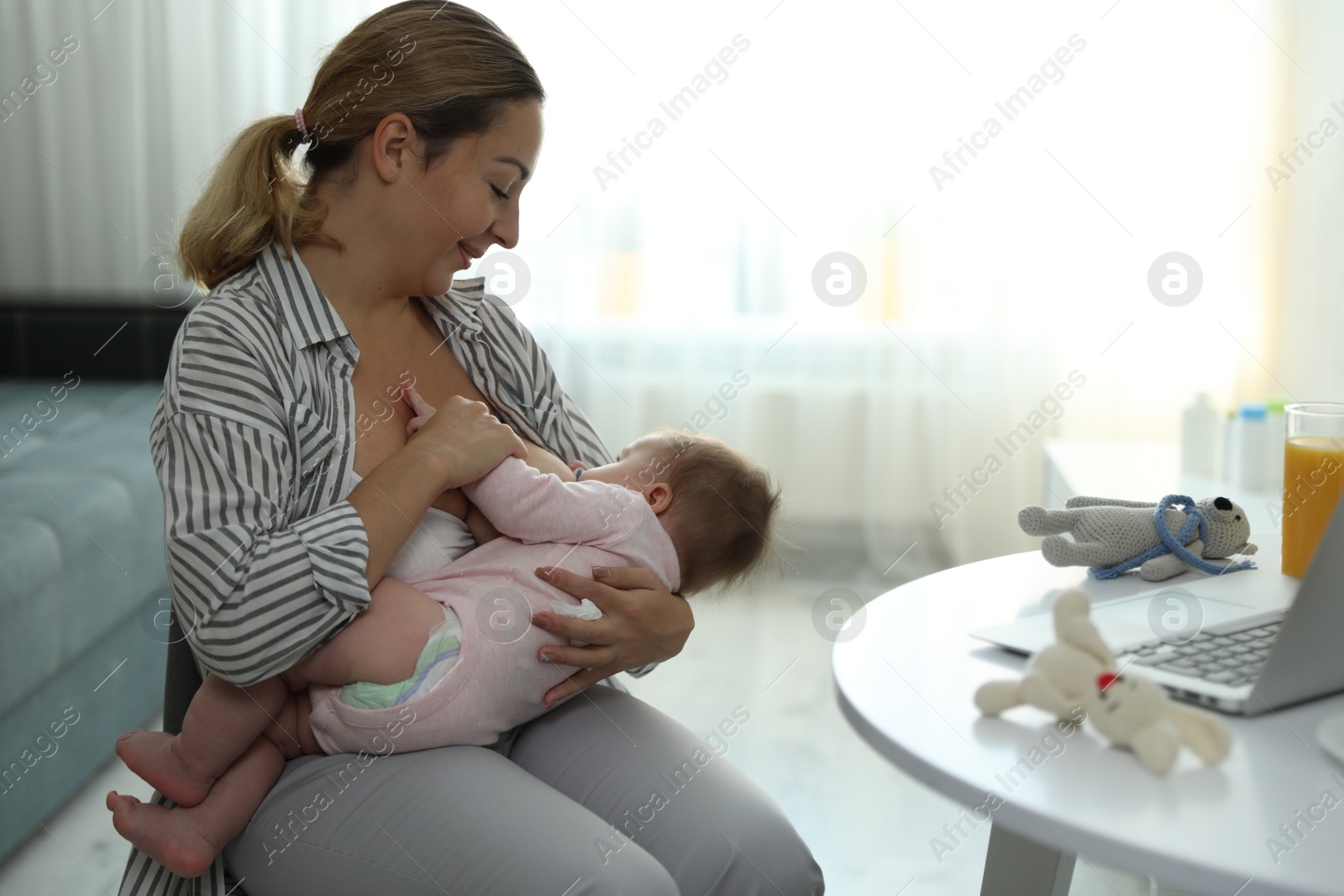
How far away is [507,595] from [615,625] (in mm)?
127

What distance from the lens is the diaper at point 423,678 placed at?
1.05 meters

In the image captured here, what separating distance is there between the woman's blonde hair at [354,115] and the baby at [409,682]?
388 mm

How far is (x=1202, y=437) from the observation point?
2359 millimetres

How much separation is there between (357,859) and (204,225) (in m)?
0.74

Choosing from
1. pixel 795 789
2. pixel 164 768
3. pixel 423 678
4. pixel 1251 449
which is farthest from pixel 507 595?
pixel 1251 449

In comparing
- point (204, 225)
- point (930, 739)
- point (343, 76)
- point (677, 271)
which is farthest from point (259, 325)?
point (677, 271)

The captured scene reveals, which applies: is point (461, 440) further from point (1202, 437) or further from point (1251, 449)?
point (1202, 437)

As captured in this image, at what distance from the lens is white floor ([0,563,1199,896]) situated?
1.79m

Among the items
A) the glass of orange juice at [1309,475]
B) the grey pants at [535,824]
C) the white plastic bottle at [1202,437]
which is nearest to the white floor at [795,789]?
the grey pants at [535,824]

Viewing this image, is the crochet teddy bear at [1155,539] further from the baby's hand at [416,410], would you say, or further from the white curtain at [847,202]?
the white curtain at [847,202]

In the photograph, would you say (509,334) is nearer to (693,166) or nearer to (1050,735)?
(1050,735)

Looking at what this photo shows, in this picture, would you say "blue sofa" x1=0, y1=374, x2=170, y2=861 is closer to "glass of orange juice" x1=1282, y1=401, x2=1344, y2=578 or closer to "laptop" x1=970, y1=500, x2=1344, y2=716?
"laptop" x1=970, y1=500, x2=1344, y2=716

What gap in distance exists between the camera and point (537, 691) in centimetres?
114

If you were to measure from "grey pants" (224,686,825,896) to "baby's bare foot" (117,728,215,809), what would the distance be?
0.07m
